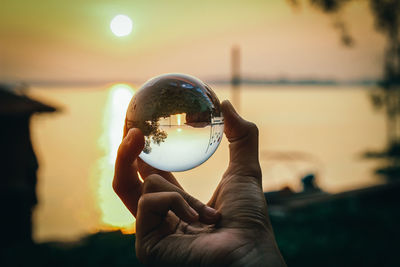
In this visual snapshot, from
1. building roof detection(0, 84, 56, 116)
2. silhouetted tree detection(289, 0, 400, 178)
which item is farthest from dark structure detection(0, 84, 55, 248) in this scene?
silhouetted tree detection(289, 0, 400, 178)

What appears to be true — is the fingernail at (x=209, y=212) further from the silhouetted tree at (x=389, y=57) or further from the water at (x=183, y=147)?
the silhouetted tree at (x=389, y=57)

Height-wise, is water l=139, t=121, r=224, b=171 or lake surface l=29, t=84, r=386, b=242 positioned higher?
water l=139, t=121, r=224, b=171

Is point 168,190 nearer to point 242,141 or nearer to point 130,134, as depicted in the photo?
point 130,134

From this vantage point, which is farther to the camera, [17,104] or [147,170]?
[17,104]

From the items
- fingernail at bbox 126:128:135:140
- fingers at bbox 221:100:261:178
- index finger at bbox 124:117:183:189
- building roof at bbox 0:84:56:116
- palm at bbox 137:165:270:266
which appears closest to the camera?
palm at bbox 137:165:270:266

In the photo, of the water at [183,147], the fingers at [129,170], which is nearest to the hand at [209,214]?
the fingers at [129,170]

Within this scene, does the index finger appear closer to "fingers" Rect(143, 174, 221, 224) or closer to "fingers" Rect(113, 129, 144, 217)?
"fingers" Rect(113, 129, 144, 217)

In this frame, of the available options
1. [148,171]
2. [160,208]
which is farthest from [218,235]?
[148,171]
